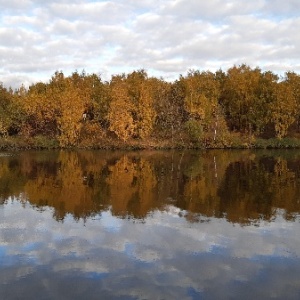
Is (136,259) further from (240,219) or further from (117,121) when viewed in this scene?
(117,121)

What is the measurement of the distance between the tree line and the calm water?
30.7 m

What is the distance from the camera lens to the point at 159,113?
60.7 metres

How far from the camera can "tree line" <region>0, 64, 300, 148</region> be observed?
57.0m

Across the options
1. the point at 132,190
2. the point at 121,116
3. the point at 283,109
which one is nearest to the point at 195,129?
the point at 121,116

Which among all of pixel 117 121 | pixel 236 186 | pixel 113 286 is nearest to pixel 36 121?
pixel 117 121

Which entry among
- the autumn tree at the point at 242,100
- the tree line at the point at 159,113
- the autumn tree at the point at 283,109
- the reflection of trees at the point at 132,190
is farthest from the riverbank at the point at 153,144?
the reflection of trees at the point at 132,190

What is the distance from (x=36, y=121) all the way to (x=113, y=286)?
53.0 m

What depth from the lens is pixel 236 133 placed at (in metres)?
60.5

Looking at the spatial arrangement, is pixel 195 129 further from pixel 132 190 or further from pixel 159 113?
pixel 132 190

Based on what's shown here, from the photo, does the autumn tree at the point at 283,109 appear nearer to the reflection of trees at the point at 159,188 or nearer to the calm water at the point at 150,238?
the reflection of trees at the point at 159,188

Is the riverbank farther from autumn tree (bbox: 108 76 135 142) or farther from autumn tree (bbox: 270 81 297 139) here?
autumn tree (bbox: 270 81 297 139)

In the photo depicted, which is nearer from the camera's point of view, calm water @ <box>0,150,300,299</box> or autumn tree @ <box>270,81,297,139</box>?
calm water @ <box>0,150,300,299</box>

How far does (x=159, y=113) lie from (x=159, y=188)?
38003 millimetres

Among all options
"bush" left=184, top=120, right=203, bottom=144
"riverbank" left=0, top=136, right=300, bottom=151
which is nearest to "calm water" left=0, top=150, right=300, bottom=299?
"bush" left=184, top=120, right=203, bottom=144
